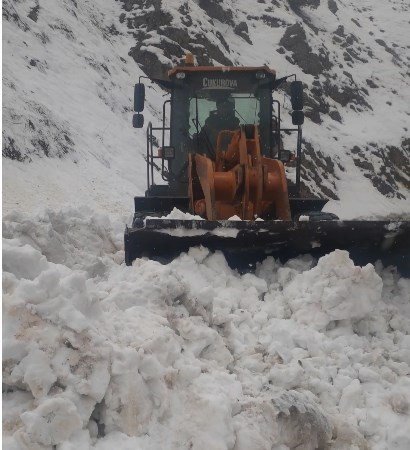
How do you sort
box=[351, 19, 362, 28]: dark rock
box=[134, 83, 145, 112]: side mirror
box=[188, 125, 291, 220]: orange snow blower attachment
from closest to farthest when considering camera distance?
box=[188, 125, 291, 220]: orange snow blower attachment
box=[134, 83, 145, 112]: side mirror
box=[351, 19, 362, 28]: dark rock

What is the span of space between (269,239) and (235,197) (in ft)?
4.40

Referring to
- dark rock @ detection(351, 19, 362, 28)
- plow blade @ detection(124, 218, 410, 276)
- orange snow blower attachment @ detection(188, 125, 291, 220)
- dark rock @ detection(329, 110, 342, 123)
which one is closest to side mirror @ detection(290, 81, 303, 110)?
orange snow blower attachment @ detection(188, 125, 291, 220)

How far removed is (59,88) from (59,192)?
224 inches

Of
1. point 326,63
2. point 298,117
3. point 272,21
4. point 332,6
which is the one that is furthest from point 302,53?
point 298,117

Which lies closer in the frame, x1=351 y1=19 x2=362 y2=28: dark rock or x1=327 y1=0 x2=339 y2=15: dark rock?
x1=327 y1=0 x2=339 y2=15: dark rock

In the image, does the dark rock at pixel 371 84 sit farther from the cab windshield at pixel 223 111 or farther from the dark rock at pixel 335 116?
the cab windshield at pixel 223 111

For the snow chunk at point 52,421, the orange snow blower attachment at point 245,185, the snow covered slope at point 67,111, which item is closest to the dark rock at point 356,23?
the snow covered slope at point 67,111

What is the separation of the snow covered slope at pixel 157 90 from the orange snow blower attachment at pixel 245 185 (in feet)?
10.0

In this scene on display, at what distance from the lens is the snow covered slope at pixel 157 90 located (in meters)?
9.22

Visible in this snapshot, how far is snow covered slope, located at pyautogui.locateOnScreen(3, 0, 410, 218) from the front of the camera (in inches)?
363

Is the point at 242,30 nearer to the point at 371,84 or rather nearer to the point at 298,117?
the point at 371,84

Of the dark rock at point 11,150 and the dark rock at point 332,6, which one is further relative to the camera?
the dark rock at point 332,6

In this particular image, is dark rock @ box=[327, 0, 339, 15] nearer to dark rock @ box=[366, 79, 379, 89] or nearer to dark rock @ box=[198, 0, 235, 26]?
dark rock @ box=[366, 79, 379, 89]

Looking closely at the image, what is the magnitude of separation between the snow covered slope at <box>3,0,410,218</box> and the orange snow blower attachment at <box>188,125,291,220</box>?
305 cm
